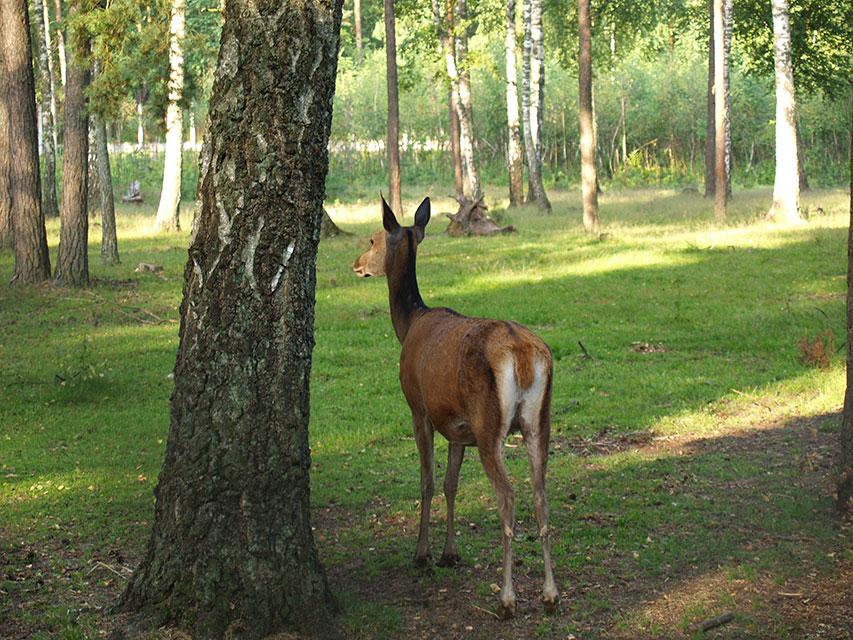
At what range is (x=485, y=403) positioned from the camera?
4746mm

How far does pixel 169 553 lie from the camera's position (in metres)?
4.38

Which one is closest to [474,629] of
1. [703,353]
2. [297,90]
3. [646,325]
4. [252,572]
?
[252,572]

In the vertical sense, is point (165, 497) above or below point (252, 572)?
above

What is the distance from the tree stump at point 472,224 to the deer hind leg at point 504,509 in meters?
19.7

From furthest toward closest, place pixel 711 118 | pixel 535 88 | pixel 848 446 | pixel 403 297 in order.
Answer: pixel 535 88, pixel 711 118, pixel 403 297, pixel 848 446

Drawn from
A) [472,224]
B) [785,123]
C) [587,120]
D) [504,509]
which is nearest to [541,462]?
[504,509]

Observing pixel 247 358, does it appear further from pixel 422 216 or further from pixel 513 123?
pixel 513 123

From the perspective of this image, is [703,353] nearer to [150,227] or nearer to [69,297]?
[69,297]

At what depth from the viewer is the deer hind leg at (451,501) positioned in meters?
5.31

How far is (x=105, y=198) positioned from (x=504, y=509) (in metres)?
15.1

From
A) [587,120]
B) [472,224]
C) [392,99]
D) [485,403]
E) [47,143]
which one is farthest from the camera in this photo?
[47,143]

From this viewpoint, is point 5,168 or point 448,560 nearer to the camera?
point 448,560

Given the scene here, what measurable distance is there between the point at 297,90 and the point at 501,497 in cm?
229

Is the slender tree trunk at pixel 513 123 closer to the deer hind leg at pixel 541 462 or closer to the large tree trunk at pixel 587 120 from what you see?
the large tree trunk at pixel 587 120
